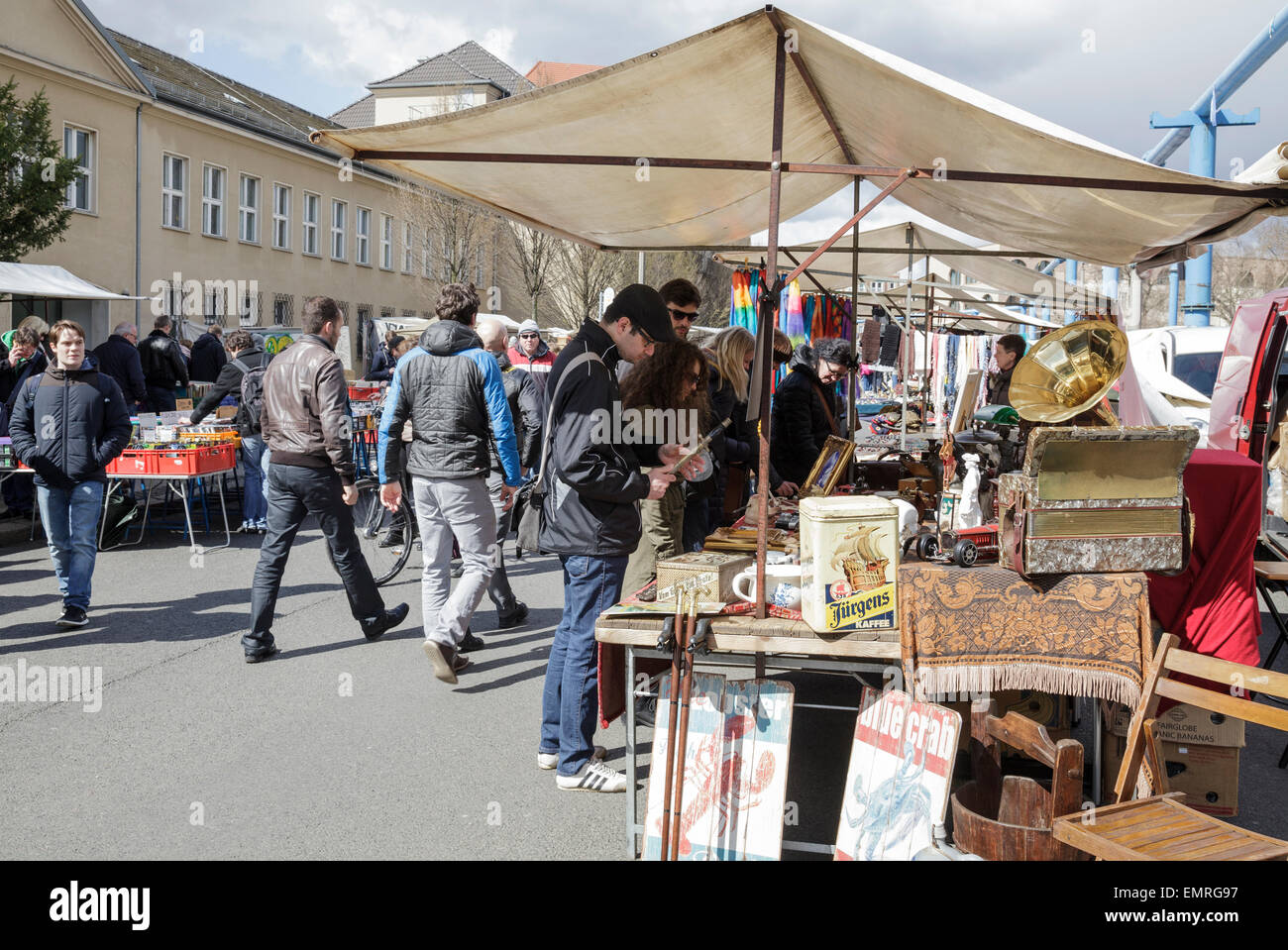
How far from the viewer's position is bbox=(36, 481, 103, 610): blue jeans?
22.4ft

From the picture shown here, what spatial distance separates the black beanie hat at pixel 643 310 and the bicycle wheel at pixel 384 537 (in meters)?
4.50

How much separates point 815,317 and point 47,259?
60.6 feet

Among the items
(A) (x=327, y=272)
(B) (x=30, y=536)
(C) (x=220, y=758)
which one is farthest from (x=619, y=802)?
(A) (x=327, y=272)

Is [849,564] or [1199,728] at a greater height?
[849,564]

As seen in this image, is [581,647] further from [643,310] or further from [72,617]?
[72,617]

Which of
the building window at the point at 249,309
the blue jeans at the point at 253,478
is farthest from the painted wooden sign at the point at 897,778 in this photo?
the building window at the point at 249,309

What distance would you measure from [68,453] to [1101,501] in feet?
20.0

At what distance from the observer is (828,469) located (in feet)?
18.8

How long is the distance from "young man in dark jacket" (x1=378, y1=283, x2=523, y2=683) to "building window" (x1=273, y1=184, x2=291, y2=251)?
28.3 meters

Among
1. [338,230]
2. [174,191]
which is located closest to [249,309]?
[174,191]

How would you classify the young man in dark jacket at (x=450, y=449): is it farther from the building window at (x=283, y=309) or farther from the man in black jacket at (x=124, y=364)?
the building window at (x=283, y=309)

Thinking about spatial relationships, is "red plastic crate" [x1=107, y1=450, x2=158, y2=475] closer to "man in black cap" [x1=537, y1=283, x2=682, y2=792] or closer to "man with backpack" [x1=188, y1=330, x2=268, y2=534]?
"man with backpack" [x1=188, y1=330, x2=268, y2=534]

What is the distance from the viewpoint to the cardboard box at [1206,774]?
4.11m

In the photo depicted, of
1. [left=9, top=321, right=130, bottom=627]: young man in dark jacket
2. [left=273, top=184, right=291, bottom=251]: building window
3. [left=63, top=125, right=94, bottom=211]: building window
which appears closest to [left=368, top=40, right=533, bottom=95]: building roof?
[left=273, top=184, right=291, bottom=251]: building window
